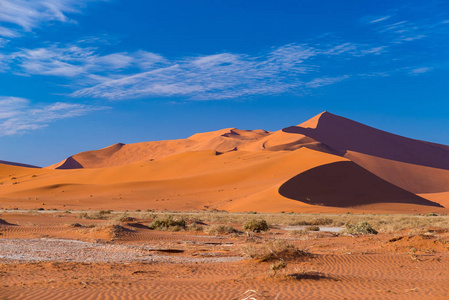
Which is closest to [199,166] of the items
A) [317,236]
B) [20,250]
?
[317,236]

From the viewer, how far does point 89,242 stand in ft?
60.8

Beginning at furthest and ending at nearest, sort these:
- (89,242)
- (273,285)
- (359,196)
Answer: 1. (359,196)
2. (89,242)
3. (273,285)

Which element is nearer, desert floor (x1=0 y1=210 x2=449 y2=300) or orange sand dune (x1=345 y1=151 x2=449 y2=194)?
desert floor (x1=0 y1=210 x2=449 y2=300)

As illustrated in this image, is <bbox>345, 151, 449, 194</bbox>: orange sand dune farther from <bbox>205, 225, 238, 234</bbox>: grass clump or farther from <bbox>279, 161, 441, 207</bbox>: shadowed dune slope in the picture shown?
<bbox>205, 225, 238, 234</bbox>: grass clump

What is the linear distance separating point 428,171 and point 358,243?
73.2m

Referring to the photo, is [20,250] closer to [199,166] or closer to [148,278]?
[148,278]

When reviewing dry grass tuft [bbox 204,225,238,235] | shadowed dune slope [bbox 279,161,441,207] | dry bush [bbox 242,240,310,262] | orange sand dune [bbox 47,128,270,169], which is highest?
orange sand dune [bbox 47,128,270,169]

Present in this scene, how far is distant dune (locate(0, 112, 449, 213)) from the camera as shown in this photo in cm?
4978

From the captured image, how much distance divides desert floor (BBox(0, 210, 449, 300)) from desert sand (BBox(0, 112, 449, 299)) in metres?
0.04

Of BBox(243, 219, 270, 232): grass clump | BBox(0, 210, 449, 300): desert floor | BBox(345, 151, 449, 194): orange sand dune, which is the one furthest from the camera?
BBox(345, 151, 449, 194): orange sand dune

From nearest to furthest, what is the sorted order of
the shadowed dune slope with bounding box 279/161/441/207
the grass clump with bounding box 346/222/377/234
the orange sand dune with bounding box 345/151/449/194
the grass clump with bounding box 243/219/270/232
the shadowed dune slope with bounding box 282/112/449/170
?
the grass clump with bounding box 346/222/377/234 → the grass clump with bounding box 243/219/270/232 → the shadowed dune slope with bounding box 279/161/441/207 → the orange sand dune with bounding box 345/151/449/194 → the shadowed dune slope with bounding box 282/112/449/170

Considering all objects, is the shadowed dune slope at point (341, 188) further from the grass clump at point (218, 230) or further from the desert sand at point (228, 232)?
the grass clump at point (218, 230)

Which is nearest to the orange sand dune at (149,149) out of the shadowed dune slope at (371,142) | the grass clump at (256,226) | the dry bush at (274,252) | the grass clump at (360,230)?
the shadowed dune slope at (371,142)

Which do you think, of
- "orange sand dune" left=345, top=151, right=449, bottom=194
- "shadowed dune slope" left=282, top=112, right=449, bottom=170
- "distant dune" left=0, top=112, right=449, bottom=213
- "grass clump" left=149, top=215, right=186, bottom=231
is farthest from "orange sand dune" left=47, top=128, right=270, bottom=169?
"grass clump" left=149, top=215, right=186, bottom=231
